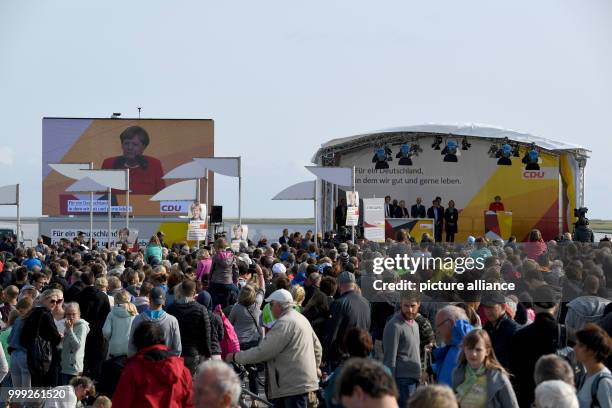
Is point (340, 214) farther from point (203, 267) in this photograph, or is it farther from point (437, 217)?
point (203, 267)

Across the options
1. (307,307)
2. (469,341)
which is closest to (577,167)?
(307,307)

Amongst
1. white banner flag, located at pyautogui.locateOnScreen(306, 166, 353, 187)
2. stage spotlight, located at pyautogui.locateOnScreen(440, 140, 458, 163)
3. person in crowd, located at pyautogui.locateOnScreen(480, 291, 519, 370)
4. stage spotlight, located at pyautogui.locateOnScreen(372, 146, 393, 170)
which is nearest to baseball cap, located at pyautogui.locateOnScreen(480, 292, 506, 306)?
person in crowd, located at pyautogui.locateOnScreen(480, 291, 519, 370)

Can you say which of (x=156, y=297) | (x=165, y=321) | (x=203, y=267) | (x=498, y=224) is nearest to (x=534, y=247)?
(x=203, y=267)

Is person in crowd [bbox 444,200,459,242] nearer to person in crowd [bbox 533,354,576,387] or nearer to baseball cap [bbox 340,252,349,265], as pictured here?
baseball cap [bbox 340,252,349,265]

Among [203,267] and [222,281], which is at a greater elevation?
[203,267]

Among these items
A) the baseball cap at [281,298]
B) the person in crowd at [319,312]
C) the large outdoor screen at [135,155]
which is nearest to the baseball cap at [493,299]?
the baseball cap at [281,298]

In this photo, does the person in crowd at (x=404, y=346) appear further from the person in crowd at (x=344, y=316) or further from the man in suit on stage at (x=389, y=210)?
the man in suit on stage at (x=389, y=210)

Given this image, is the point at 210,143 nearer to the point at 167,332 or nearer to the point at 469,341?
the point at 167,332

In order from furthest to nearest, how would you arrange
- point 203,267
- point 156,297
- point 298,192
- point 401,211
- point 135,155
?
point 135,155, point 401,211, point 298,192, point 203,267, point 156,297

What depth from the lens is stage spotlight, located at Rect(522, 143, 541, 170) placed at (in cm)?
3069

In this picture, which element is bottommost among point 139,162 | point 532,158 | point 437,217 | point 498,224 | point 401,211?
point 498,224

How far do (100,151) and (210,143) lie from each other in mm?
4442

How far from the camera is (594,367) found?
671 cm

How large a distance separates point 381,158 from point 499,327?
23203 millimetres
